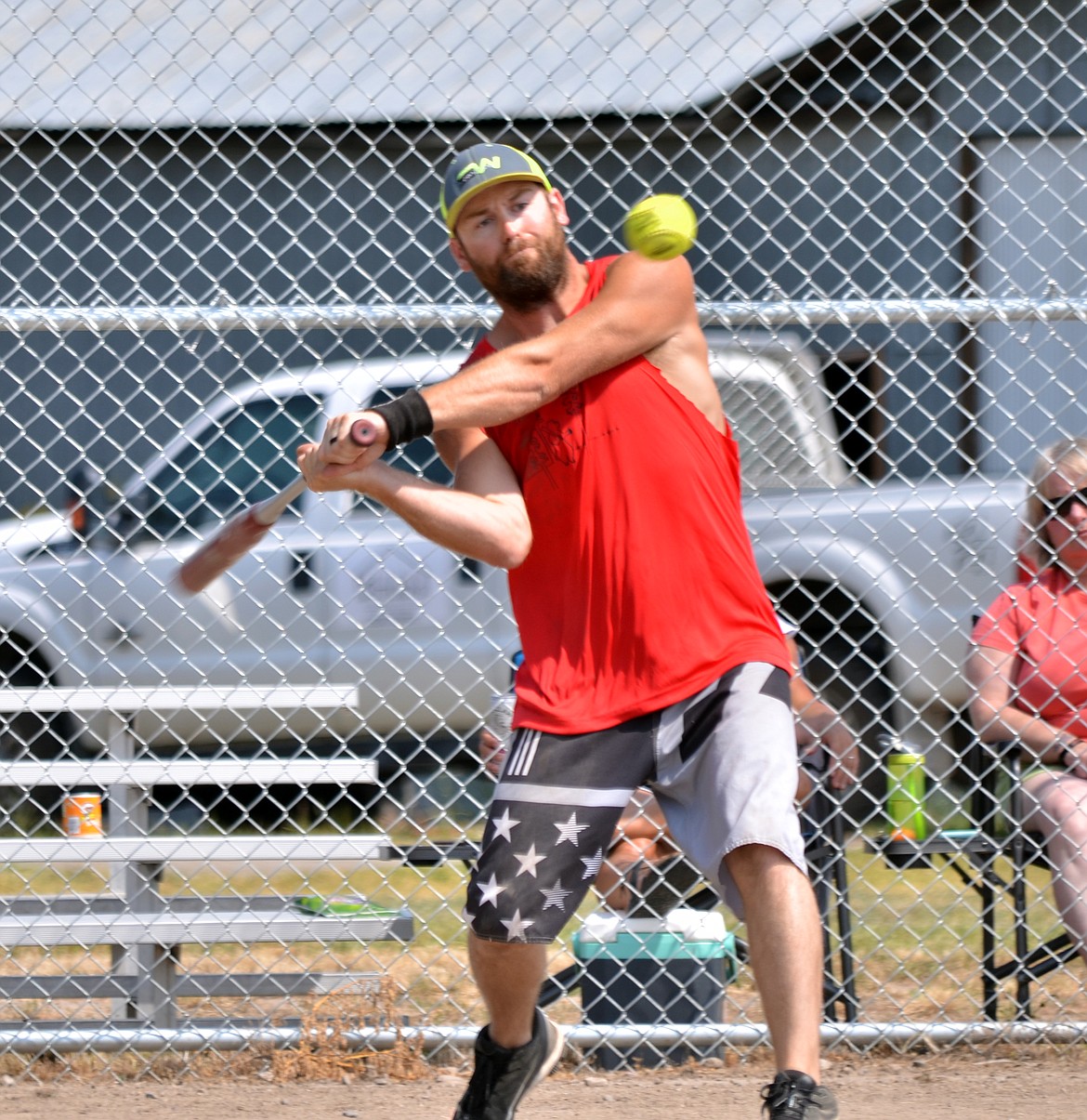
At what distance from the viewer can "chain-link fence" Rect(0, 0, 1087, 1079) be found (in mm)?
4223

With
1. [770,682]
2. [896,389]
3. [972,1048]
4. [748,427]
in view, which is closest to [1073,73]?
[896,389]

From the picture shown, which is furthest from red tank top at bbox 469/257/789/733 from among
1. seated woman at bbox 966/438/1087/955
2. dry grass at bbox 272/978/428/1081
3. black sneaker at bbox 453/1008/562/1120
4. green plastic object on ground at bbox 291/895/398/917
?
seated woman at bbox 966/438/1087/955

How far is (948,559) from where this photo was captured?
696cm

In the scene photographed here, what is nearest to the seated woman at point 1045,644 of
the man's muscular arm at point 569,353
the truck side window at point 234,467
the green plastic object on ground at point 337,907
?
the green plastic object on ground at point 337,907

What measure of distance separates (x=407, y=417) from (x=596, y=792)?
0.78 meters

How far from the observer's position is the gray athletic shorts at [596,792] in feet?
9.96

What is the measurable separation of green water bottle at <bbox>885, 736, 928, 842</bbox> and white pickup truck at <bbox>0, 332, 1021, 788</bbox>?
182cm

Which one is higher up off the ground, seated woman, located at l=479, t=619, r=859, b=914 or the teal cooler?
seated woman, located at l=479, t=619, r=859, b=914

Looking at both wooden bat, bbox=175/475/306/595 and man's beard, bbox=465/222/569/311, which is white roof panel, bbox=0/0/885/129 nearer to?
man's beard, bbox=465/222/569/311

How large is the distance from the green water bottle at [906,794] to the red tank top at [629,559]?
5.98 feet

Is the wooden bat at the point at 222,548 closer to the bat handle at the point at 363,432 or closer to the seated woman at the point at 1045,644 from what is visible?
the bat handle at the point at 363,432

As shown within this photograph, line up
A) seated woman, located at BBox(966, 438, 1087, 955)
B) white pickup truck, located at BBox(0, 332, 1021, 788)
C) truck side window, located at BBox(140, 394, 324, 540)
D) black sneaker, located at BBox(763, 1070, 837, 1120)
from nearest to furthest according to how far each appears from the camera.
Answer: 1. black sneaker, located at BBox(763, 1070, 837, 1120)
2. seated woman, located at BBox(966, 438, 1087, 955)
3. white pickup truck, located at BBox(0, 332, 1021, 788)
4. truck side window, located at BBox(140, 394, 324, 540)

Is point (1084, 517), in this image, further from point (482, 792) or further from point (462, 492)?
point (482, 792)

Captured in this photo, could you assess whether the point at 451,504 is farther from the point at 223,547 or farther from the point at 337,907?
the point at 337,907
